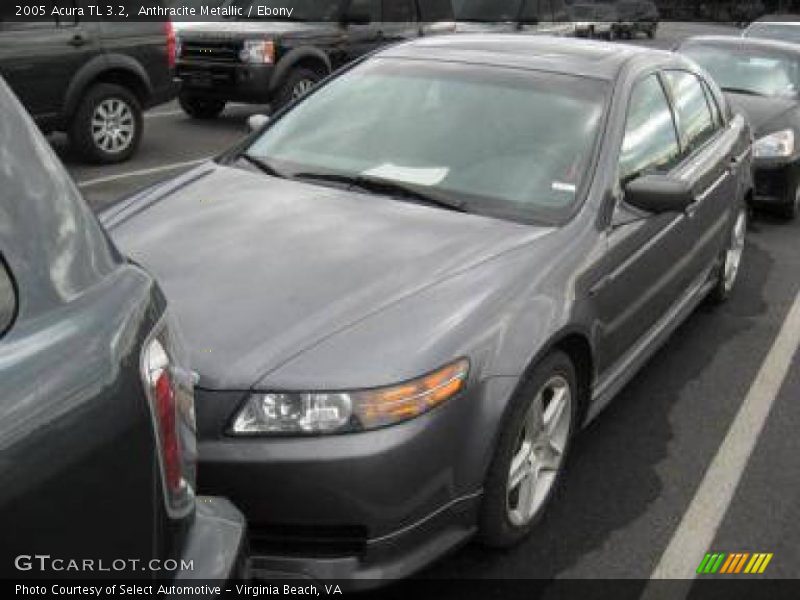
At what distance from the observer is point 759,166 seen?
312 inches

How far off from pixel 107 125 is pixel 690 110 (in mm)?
5853

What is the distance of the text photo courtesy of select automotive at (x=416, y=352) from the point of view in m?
1.57

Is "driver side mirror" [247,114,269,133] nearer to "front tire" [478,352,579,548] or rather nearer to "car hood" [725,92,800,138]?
"front tire" [478,352,579,548]

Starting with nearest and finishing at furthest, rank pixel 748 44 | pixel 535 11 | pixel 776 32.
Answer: pixel 748 44 < pixel 776 32 < pixel 535 11

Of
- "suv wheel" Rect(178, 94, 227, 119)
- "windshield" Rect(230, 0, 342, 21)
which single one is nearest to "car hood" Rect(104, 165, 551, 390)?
"windshield" Rect(230, 0, 342, 21)

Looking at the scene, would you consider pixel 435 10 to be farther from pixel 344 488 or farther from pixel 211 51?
pixel 344 488

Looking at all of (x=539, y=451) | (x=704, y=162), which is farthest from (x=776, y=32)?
(x=539, y=451)

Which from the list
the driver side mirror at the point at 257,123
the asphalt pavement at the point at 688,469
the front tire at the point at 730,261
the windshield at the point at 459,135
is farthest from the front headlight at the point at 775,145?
the driver side mirror at the point at 257,123

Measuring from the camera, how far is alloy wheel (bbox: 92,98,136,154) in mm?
8969

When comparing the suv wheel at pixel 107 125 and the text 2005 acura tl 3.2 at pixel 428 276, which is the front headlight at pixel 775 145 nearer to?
the text 2005 acura tl 3.2 at pixel 428 276

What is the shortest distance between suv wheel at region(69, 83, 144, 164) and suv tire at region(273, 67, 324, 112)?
2.05 metres

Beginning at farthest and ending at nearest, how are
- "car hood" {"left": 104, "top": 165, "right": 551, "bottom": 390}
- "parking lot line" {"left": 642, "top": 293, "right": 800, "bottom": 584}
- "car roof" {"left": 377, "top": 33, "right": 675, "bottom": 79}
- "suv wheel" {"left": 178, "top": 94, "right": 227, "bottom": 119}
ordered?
"suv wheel" {"left": 178, "top": 94, "right": 227, "bottom": 119}
"car roof" {"left": 377, "top": 33, "right": 675, "bottom": 79}
"parking lot line" {"left": 642, "top": 293, "right": 800, "bottom": 584}
"car hood" {"left": 104, "top": 165, "right": 551, "bottom": 390}

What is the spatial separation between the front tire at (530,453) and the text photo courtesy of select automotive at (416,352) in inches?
0.5

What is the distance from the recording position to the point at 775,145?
26.3 ft
